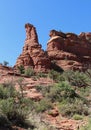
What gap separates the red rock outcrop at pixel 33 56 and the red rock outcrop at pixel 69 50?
3946 mm

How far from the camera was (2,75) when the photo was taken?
1565 inches

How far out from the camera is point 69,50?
60812 millimetres

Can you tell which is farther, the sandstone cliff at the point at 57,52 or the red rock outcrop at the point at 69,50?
the red rock outcrop at the point at 69,50

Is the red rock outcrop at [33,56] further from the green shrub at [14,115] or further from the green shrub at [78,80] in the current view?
the green shrub at [14,115]

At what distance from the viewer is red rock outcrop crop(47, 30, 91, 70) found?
55156mm

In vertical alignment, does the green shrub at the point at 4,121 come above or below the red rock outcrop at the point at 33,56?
below

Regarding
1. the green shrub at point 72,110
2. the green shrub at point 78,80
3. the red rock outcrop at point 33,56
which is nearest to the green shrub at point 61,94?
the green shrub at point 72,110

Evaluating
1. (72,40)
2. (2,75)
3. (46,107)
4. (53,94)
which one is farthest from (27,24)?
(46,107)

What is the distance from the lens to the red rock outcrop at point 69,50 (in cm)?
5516

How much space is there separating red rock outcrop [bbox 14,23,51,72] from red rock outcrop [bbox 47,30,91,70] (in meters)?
3.95

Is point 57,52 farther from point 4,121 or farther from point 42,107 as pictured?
point 4,121

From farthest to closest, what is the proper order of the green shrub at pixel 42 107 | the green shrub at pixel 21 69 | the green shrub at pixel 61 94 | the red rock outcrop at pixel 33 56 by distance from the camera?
1. the red rock outcrop at pixel 33 56
2. the green shrub at pixel 21 69
3. the green shrub at pixel 61 94
4. the green shrub at pixel 42 107

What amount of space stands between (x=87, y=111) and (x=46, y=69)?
98.3 feet

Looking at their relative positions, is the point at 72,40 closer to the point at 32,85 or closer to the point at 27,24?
the point at 27,24
